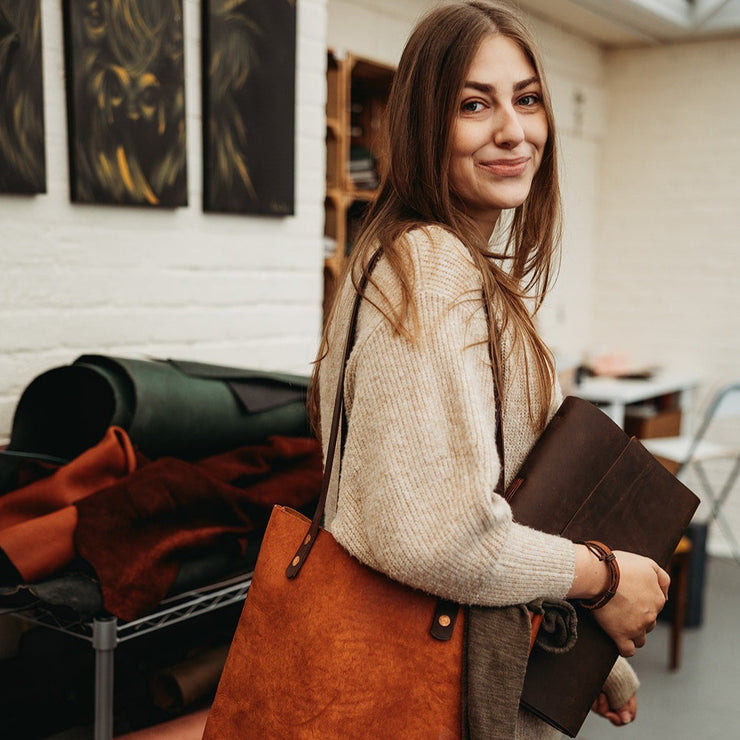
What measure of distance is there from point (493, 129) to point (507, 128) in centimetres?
2

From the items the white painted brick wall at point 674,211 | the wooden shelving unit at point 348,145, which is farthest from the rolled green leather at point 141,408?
the white painted brick wall at point 674,211

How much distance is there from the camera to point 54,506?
1.34m

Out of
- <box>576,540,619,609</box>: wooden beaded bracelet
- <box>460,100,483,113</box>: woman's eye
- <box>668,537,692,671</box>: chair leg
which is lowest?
<box>668,537,692,671</box>: chair leg

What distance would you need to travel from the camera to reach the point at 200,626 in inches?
62.6

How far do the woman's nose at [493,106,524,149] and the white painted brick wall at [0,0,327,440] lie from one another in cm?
100

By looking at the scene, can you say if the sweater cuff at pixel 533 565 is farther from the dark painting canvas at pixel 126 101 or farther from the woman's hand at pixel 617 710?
the dark painting canvas at pixel 126 101

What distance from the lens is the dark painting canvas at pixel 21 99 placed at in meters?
1.52

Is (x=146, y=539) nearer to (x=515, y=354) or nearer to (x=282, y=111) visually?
(x=515, y=354)

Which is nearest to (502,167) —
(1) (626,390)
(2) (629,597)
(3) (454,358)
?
(3) (454,358)

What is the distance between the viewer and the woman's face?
3.36 ft

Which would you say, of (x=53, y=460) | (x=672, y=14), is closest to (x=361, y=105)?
(x=672, y=14)

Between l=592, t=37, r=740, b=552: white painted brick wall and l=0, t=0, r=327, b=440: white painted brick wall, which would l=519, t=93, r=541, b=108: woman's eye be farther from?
l=592, t=37, r=740, b=552: white painted brick wall

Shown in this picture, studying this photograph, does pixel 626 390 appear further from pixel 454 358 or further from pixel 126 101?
pixel 454 358

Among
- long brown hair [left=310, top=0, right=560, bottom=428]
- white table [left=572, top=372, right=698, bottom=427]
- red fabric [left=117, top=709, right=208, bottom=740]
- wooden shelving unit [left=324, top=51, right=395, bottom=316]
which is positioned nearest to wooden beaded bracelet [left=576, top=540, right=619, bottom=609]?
long brown hair [left=310, top=0, right=560, bottom=428]
